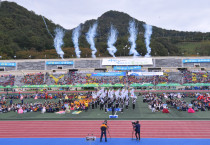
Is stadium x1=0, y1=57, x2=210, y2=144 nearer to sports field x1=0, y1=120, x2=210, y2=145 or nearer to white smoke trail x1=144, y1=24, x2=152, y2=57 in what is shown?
sports field x1=0, y1=120, x2=210, y2=145

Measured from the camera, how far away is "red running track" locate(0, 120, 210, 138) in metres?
11.7

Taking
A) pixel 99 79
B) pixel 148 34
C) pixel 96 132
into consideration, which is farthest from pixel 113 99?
pixel 148 34

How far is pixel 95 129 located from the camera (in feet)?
42.2

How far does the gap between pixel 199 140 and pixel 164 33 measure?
407ft

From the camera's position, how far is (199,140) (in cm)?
1045

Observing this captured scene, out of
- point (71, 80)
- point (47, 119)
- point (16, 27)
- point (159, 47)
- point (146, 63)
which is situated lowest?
point (47, 119)

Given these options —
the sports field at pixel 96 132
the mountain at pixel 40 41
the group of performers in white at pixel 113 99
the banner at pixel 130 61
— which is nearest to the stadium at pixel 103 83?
the banner at pixel 130 61

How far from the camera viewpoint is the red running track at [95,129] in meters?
11.7

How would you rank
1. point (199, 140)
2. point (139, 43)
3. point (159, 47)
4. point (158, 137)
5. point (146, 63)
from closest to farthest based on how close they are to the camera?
point (199, 140) → point (158, 137) → point (146, 63) → point (139, 43) → point (159, 47)

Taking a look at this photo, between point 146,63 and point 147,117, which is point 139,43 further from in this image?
point 147,117

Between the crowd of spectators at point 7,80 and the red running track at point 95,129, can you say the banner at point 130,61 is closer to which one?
the crowd of spectators at point 7,80

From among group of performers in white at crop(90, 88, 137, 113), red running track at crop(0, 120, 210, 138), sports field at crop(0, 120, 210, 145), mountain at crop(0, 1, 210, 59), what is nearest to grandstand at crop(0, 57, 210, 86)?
mountain at crop(0, 1, 210, 59)

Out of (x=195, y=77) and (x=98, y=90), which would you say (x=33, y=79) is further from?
(x=195, y=77)

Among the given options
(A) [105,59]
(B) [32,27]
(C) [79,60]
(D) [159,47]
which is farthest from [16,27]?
(D) [159,47]
